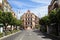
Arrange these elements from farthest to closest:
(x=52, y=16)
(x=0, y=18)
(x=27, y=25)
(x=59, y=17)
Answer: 1. (x=27, y=25)
2. (x=0, y=18)
3. (x=52, y=16)
4. (x=59, y=17)

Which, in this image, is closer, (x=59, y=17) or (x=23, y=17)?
(x=59, y=17)

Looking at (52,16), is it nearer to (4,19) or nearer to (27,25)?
(4,19)

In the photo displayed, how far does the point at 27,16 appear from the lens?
179 metres

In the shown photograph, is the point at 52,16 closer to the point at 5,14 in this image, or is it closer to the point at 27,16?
the point at 5,14

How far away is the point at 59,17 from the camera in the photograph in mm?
43250

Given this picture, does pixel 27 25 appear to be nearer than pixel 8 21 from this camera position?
No

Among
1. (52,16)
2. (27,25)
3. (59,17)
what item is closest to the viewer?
(59,17)

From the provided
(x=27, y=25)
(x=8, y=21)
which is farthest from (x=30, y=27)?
(x=8, y=21)

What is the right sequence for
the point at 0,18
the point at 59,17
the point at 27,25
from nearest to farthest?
the point at 59,17 → the point at 0,18 → the point at 27,25

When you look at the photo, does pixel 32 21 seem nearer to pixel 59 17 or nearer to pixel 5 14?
pixel 5 14

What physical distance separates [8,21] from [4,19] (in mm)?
1791

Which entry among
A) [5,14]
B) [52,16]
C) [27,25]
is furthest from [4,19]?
[27,25]

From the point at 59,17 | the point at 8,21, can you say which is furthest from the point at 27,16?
the point at 59,17

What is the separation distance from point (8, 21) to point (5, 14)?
257 cm
